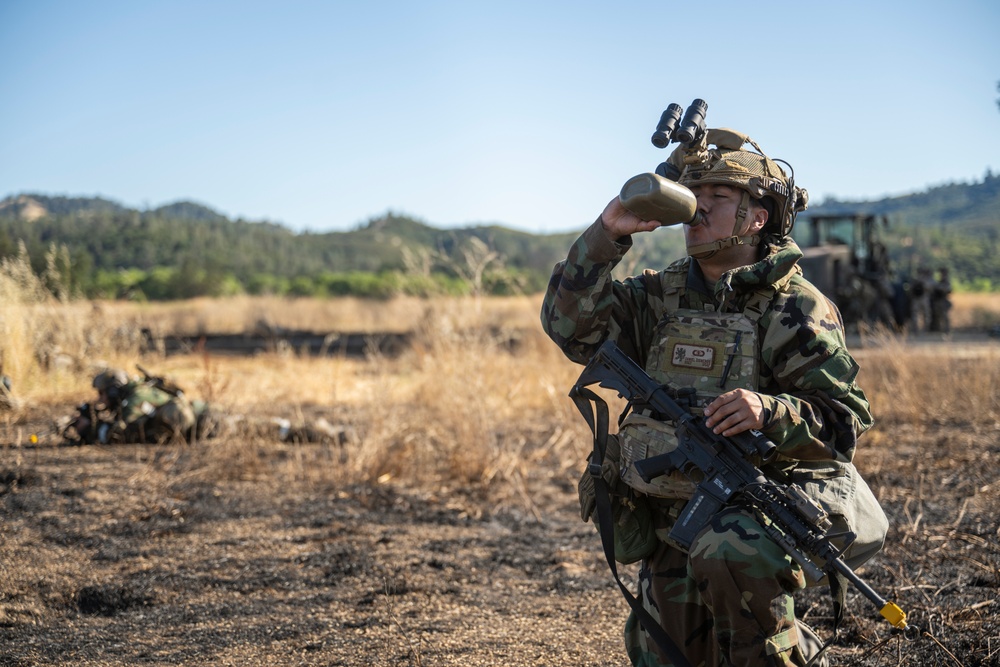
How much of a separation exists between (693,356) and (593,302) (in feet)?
1.11

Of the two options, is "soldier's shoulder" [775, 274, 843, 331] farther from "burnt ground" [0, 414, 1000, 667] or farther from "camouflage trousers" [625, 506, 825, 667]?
"burnt ground" [0, 414, 1000, 667]

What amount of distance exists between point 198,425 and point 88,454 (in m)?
0.86

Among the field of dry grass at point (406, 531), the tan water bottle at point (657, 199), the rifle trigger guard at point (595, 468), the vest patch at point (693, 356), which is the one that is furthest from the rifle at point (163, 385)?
the tan water bottle at point (657, 199)

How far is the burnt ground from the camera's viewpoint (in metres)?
3.36

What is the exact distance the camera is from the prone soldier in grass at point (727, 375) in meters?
2.32

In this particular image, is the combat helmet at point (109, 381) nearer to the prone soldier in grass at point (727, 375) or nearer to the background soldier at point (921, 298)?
the prone soldier in grass at point (727, 375)

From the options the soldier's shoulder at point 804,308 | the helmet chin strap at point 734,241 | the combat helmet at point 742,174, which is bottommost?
the soldier's shoulder at point 804,308

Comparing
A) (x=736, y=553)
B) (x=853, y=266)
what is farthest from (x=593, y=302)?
(x=853, y=266)

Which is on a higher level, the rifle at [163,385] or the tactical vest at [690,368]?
the tactical vest at [690,368]

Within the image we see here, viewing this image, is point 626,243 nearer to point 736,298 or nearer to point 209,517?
point 736,298

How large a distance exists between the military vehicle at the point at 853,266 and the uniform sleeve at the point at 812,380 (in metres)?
13.0

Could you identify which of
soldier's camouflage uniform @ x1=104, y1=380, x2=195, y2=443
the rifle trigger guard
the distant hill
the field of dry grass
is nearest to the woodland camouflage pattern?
the rifle trigger guard

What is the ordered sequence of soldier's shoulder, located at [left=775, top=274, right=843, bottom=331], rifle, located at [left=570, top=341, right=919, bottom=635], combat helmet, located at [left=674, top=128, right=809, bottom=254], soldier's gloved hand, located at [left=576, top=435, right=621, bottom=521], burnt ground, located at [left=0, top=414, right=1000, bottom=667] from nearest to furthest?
rifle, located at [left=570, top=341, right=919, bottom=635] → soldier's shoulder, located at [left=775, top=274, right=843, bottom=331] → combat helmet, located at [left=674, top=128, right=809, bottom=254] → soldier's gloved hand, located at [left=576, top=435, right=621, bottom=521] → burnt ground, located at [left=0, top=414, right=1000, bottom=667]

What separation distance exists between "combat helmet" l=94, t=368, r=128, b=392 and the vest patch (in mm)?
5993
